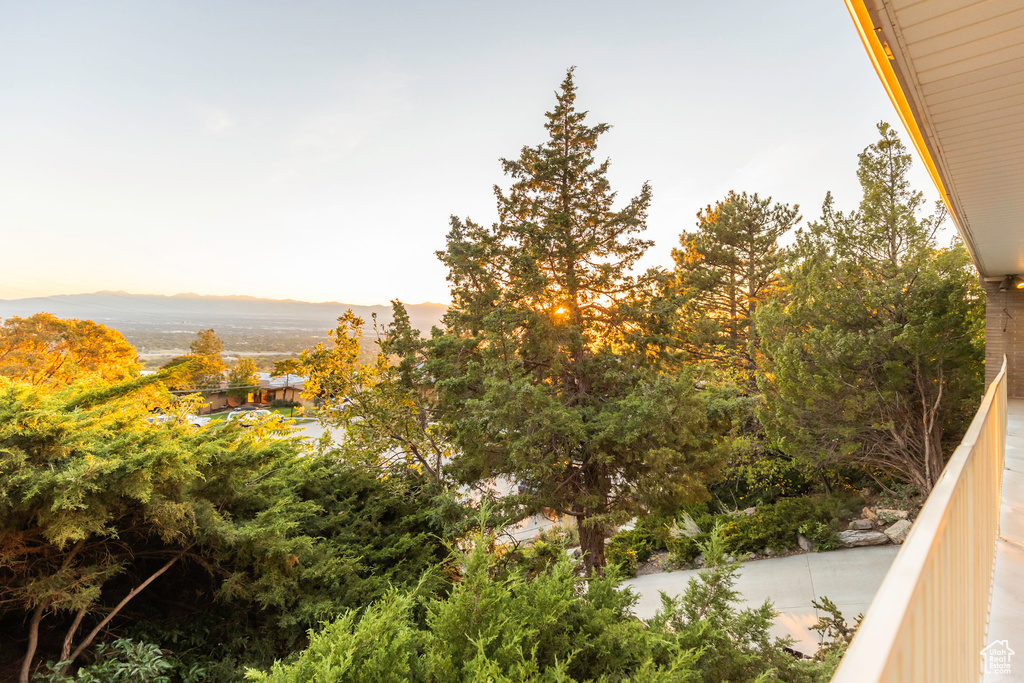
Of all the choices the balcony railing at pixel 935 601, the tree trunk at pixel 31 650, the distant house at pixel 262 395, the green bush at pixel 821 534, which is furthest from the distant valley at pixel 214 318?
the green bush at pixel 821 534

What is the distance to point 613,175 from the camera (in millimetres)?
9312

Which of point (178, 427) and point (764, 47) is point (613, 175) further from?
point (178, 427)

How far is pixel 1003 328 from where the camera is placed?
A: 8.23 meters

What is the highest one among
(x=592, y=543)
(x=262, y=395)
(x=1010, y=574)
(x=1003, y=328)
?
A: (x=1003, y=328)

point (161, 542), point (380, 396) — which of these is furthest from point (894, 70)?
point (380, 396)

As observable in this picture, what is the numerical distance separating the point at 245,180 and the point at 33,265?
58.4 feet

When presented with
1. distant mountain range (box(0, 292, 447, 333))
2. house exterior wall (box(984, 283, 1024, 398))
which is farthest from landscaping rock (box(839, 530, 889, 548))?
distant mountain range (box(0, 292, 447, 333))

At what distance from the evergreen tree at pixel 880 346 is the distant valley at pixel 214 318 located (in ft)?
26.8

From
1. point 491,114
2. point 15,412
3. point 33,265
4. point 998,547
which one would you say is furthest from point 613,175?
point 33,265

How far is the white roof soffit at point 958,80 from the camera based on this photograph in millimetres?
1816

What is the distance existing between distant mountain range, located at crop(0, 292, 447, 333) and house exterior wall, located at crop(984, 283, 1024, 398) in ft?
91.4

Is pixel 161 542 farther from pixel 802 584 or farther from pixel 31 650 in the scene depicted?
pixel 802 584

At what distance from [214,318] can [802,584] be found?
55.8m

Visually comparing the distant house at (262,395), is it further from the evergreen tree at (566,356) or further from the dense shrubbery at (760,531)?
the dense shrubbery at (760,531)
